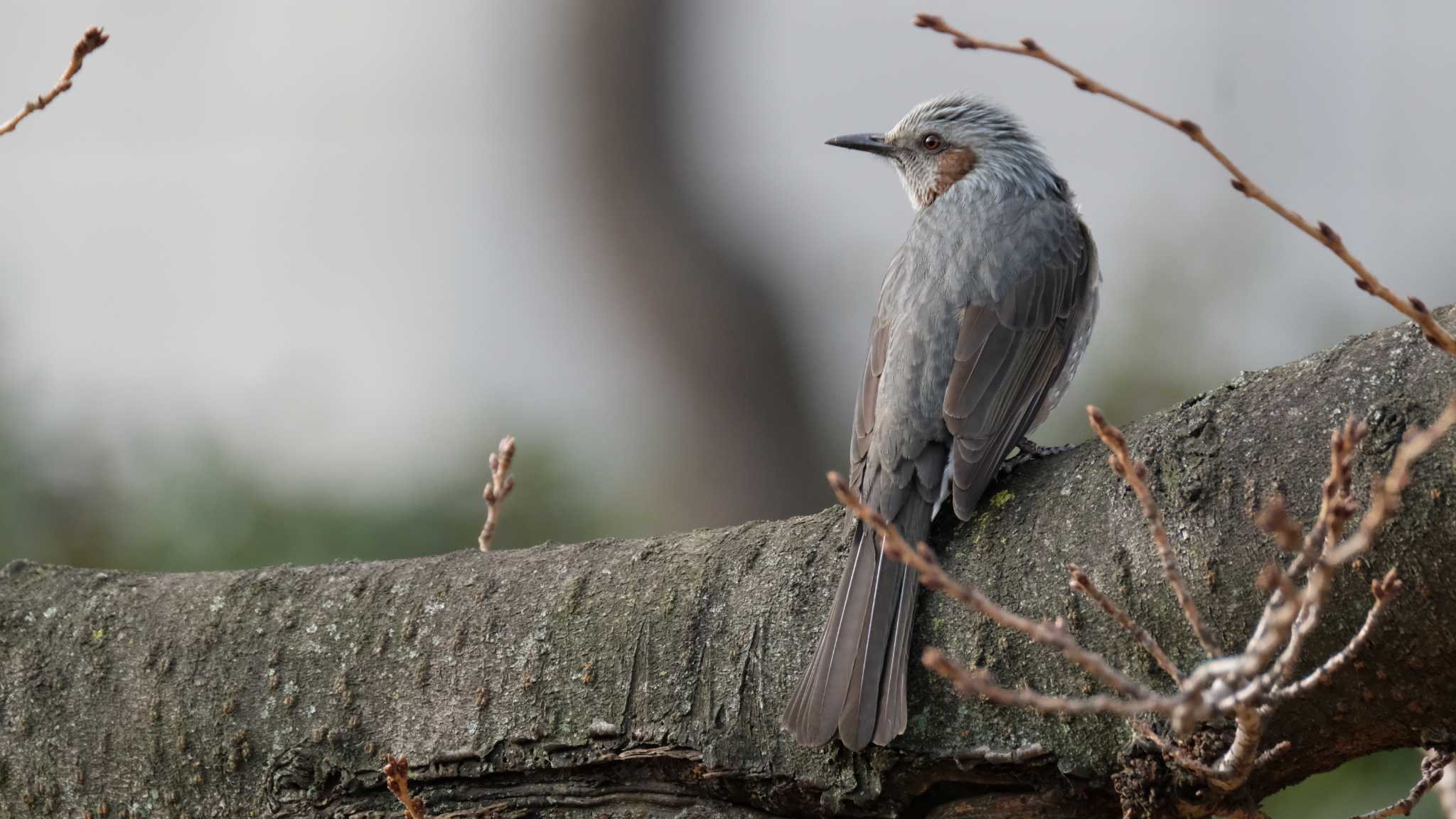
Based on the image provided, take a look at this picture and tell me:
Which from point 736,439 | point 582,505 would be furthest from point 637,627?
point 736,439

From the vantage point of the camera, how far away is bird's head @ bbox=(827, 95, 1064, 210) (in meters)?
4.27

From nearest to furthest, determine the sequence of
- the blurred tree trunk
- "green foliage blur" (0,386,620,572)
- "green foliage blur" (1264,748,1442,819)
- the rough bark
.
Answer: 1. the rough bark
2. "green foliage blur" (1264,748,1442,819)
3. "green foliage blur" (0,386,620,572)
4. the blurred tree trunk

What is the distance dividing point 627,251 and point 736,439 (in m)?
1.36

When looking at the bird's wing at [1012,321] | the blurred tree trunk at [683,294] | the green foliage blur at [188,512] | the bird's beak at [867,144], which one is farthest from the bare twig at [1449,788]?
the blurred tree trunk at [683,294]

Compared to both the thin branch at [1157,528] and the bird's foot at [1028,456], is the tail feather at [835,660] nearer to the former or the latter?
the bird's foot at [1028,456]

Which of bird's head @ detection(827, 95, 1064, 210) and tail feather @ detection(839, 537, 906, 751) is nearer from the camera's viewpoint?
tail feather @ detection(839, 537, 906, 751)

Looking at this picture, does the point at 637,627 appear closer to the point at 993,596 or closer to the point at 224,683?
the point at 993,596

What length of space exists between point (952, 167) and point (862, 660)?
2.61 meters

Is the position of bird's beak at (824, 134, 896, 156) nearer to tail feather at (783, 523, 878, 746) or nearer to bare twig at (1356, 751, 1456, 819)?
tail feather at (783, 523, 878, 746)

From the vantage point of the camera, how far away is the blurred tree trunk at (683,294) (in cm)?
791

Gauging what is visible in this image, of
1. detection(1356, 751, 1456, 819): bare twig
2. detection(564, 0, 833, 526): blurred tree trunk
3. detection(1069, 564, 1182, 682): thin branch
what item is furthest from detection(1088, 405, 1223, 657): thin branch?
detection(564, 0, 833, 526): blurred tree trunk

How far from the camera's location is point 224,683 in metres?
2.42

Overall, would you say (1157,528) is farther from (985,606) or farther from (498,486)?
(498,486)

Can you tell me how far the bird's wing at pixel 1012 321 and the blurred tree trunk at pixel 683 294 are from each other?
411 cm
